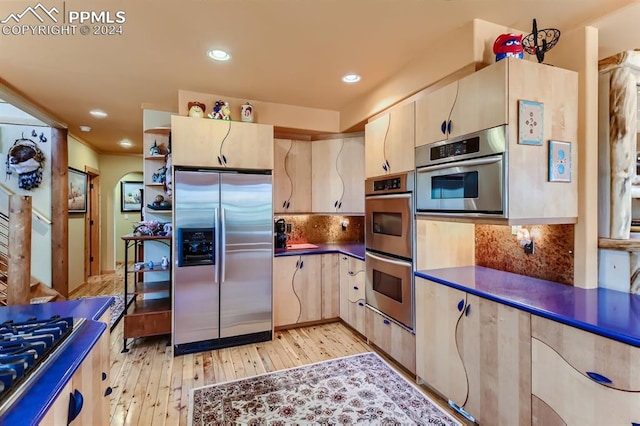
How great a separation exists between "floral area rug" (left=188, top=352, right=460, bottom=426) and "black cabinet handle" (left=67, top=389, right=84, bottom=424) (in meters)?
1.23

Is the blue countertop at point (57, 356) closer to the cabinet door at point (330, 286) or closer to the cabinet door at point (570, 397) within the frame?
the cabinet door at point (570, 397)

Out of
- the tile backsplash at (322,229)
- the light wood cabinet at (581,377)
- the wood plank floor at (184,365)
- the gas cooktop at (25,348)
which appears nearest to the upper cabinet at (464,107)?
the light wood cabinet at (581,377)

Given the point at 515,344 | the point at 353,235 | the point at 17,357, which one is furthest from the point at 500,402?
the point at 353,235

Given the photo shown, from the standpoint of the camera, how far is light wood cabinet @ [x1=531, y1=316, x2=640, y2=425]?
50.4 inches

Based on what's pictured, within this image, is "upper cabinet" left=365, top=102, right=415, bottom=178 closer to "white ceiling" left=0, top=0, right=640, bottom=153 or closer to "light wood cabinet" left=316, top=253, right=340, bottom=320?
"white ceiling" left=0, top=0, right=640, bottom=153

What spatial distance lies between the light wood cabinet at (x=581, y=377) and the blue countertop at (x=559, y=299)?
5 cm

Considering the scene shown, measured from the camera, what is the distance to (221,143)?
10.3 feet

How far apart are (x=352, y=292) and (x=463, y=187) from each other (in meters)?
1.90

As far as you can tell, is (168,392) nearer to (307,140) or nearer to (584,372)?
(584,372)

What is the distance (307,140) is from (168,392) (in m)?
3.09

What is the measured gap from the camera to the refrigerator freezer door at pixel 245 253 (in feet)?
10.4

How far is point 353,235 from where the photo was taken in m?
4.54

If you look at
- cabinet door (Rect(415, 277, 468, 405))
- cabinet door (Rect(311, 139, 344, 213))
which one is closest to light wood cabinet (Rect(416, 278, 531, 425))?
→ cabinet door (Rect(415, 277, 468, 405))

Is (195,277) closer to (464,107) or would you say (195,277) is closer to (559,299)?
(464,107)
